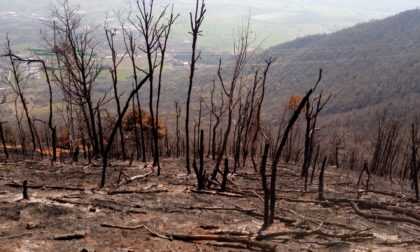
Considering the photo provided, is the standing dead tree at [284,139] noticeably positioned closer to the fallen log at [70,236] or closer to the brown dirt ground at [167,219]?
the brown dirt ground at [167,219]

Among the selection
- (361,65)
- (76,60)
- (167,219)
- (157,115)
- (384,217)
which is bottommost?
(384,217)

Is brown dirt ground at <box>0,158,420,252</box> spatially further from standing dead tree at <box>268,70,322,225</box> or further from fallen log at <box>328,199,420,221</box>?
standing dead tree at <box>268,70,322,225</box>

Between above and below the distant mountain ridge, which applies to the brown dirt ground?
below

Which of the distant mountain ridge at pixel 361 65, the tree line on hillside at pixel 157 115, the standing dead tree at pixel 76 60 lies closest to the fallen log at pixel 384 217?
the tree line on hillside at pixel 157 115

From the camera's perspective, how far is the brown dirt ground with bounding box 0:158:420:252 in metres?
7.51

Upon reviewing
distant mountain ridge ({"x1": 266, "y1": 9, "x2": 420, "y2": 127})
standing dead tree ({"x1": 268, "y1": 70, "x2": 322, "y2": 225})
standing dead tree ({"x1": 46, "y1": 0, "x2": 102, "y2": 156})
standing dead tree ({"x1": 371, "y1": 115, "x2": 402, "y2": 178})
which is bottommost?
standing dead tree ({"x1": 371, "y1": 115, "x2": 402, "y2": 178})

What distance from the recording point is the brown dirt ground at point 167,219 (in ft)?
24.6

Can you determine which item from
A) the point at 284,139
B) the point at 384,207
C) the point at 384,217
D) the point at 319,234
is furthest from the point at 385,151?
the point at 284,139

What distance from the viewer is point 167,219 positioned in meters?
9.00

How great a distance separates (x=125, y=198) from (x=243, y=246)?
13.0ft

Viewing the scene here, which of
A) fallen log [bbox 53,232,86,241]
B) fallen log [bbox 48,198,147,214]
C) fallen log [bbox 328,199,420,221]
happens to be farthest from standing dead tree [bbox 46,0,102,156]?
fallen log [bbox 328,199,420,221]

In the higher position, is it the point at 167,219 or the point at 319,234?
the point at 167,219

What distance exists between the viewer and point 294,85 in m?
80.2

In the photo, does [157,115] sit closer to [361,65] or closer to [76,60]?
[76,60]
